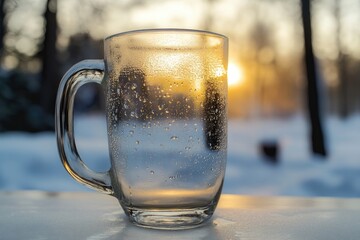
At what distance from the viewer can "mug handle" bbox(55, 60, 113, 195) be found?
445 millimetres

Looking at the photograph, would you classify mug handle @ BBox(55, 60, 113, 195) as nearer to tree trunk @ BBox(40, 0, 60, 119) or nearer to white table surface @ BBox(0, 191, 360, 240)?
white table surface @ BBox(0, 191, 360, 240)

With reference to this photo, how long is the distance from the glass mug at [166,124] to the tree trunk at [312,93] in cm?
341

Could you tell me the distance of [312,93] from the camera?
148 inches

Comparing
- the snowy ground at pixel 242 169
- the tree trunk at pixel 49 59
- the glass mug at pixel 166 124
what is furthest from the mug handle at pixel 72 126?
the tree trunk at pixel 49 59

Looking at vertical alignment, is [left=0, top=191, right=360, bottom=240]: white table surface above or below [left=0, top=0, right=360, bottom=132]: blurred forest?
below

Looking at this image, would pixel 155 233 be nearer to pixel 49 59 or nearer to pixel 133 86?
pixel 133 86

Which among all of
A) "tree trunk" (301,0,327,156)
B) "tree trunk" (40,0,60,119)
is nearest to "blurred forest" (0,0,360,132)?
"tree trunk" (40,0,60,119)

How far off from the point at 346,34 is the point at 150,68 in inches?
200

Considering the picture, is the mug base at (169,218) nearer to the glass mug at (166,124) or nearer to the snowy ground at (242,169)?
the glass mug at (166,124)

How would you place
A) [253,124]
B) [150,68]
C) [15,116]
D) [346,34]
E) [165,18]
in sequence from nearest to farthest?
[150,68], [165,18], [15,116], [346,34], [253,124]

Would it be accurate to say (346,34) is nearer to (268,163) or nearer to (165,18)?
(268,163)

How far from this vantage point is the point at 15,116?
3877 mm

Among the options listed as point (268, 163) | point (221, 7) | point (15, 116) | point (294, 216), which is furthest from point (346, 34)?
point (294, 216)

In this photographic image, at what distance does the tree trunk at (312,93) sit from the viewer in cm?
367
